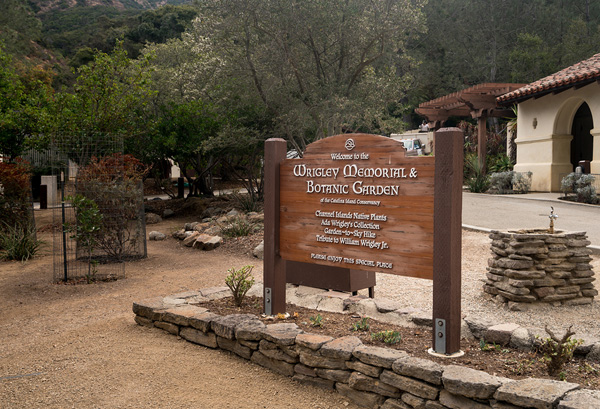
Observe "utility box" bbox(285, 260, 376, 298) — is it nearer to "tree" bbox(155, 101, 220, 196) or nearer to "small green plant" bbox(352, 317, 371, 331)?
"small green plant" bbox(352, 317, 371, 331)

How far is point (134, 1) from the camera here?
80250mm

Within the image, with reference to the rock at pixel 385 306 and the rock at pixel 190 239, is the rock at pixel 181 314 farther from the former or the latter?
the rock at pixel 190 239

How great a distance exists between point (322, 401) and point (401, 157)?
205cm

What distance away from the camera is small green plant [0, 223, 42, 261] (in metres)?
10.6

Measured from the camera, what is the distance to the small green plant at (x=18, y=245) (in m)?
10.6

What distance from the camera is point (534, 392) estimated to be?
3170mm

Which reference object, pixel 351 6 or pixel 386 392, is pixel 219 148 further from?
pixel 386 392

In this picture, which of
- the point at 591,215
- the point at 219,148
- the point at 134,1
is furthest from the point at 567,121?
the point at 134,1

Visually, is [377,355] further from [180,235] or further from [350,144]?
[180,235]

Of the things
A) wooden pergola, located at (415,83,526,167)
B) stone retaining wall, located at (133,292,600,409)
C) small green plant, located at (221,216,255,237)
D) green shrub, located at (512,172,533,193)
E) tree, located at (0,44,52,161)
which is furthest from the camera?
wooden pergola, located at (415,83,526,167)

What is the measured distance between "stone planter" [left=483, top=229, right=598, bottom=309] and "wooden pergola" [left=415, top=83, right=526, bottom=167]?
15171mm

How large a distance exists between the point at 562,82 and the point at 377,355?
15.4m

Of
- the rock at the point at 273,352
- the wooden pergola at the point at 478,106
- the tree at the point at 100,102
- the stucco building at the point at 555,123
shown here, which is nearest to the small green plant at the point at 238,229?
the tree at the point at 100,102

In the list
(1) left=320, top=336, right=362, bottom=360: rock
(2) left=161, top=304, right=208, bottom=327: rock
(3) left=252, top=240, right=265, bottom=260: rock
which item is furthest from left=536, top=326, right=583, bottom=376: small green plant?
(3) left=252, top=240, right=265, bottom=260: rock
